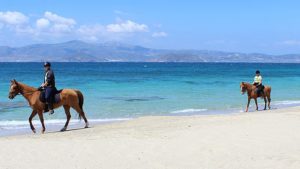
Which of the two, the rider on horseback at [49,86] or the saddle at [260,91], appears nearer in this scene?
the rider on horseback at [49,86]

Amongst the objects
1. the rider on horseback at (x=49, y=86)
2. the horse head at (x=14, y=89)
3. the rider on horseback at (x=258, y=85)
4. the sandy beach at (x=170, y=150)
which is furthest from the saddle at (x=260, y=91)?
the horse head at (x=14, y=89)

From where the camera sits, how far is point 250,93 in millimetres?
23172

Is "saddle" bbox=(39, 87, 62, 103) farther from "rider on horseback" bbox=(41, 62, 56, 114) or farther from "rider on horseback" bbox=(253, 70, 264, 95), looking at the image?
"rider on horseback" bbox=(253, 70, 264, 95)

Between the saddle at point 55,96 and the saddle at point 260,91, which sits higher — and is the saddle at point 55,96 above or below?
above

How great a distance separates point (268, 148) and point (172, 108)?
1386 cm

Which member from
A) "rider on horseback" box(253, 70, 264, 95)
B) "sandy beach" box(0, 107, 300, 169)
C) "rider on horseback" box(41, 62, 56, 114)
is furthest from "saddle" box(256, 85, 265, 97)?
"rider on horseback" box(41, 62, 56, 114)

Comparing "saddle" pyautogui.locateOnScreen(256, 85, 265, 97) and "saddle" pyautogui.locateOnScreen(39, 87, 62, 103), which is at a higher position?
"saddle" pyautogui.locateOnScreen(39, 87, 62, 103)

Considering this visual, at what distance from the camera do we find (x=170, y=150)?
414 inches

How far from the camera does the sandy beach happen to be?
9367 millimetres

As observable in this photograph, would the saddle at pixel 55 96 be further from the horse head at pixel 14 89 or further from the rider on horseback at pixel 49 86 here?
the horse head at pixel 14 89

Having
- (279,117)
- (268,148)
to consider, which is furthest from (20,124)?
(268,148)

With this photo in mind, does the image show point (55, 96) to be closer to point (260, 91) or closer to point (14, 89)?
point (14, 89)

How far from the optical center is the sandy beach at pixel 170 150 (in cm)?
937

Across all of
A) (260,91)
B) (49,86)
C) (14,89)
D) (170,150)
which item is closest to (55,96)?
(49,86)
